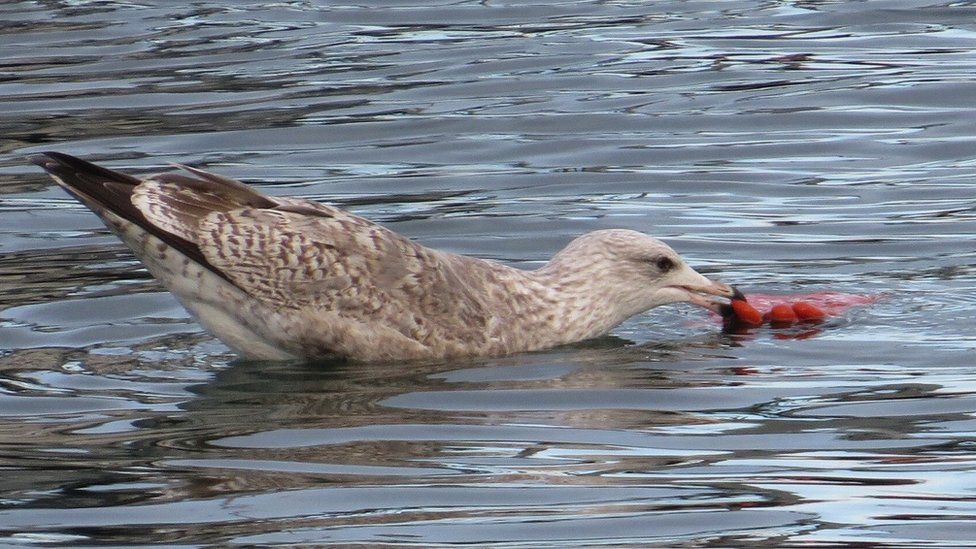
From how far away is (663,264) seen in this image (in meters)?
9.80

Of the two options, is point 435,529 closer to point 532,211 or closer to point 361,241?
point 361,241

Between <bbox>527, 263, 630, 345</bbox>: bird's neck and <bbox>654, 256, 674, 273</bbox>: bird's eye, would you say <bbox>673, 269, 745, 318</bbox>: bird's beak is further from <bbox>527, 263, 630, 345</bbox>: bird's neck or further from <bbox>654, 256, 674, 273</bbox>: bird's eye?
<bbox>527, 263, 630, 345</bbox>: bird's neck

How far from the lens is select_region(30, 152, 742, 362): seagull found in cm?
877

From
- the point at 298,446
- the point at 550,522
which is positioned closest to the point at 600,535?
the point at 550,522

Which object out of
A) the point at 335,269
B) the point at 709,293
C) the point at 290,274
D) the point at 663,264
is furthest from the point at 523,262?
the point at 290,274

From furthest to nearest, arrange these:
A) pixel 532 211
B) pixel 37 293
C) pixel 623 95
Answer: pixel 623 95
pixel 532 211
pixel 37 293

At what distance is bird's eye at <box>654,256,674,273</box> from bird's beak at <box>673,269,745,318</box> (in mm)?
94

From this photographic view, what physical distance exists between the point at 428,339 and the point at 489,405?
973mm

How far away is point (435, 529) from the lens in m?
6.20

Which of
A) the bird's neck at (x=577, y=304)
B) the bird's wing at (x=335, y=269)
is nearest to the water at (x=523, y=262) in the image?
the bird's neck at (x=577, y=304)

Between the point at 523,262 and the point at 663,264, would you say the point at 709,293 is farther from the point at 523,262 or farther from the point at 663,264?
the point at 523,262

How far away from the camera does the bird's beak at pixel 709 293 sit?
9602 millimetres

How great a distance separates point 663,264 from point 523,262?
1.67 meters

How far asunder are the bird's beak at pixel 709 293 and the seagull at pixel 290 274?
2.88 ft
